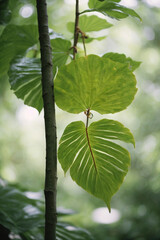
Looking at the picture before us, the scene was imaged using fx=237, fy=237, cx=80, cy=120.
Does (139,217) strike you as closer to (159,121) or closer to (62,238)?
(159,121)

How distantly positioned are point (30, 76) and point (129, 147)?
326cm

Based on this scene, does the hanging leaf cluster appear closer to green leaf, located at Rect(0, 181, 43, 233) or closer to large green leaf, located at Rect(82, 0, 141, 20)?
large green leaf, located at Rect(82, 0, 141, 20)

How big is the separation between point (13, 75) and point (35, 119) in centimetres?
409

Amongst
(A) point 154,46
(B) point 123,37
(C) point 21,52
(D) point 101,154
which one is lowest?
(D) point 101,154

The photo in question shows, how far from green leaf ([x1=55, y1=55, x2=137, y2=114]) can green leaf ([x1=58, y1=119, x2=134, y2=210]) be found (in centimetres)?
4

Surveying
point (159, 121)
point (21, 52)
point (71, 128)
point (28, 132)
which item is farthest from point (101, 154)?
point (28, 132)

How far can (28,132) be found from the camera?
4.37 meters

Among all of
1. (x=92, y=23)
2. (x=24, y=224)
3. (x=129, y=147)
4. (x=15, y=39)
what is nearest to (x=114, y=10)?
(x=92, y=23)

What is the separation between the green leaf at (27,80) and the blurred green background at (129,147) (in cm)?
189

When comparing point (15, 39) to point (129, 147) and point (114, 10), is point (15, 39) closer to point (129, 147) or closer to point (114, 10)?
point (114, 10)

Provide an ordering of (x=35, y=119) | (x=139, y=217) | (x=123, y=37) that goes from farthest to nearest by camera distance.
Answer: (x=35, y=119) → (x=123, y=37) → (x=139, y=217)

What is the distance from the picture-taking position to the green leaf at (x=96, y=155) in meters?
0.43

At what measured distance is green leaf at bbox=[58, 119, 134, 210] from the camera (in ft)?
1.40

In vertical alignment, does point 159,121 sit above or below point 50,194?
above
